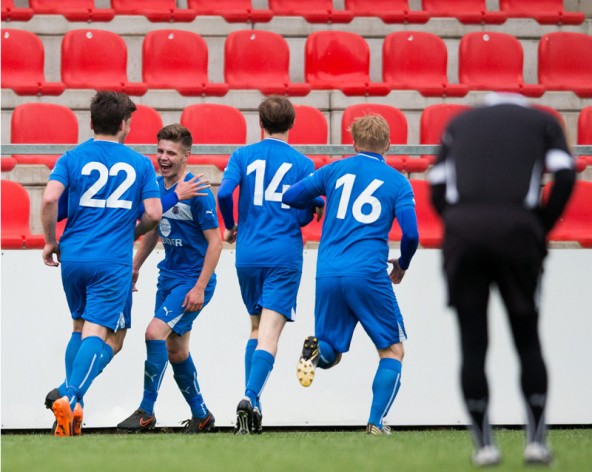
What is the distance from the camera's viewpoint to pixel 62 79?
416 inches

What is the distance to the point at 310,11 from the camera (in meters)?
11.5

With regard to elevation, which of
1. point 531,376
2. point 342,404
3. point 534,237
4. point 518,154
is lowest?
point 342,404

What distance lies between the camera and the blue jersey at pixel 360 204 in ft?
19.1

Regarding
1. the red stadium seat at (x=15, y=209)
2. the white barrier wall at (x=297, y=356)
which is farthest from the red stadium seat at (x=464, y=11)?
the red stadium seat at (x=15, y=209)

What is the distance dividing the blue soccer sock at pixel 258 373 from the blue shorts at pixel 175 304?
0.54 meters

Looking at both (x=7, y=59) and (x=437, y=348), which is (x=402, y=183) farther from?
(x=7, y=59)

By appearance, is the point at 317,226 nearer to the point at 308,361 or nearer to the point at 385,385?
the point at 385,385

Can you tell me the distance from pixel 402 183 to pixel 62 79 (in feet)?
18.4

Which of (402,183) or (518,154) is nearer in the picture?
(518,154)

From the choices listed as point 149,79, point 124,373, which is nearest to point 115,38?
point 149,79

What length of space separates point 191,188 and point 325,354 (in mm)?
1179

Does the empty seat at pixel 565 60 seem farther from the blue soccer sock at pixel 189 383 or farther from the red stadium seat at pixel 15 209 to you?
the blue soccer sock at pixel 189 383

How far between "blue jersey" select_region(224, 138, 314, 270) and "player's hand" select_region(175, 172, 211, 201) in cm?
16

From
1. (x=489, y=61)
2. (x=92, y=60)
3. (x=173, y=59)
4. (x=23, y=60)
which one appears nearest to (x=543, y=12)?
(x=489, y=61)
